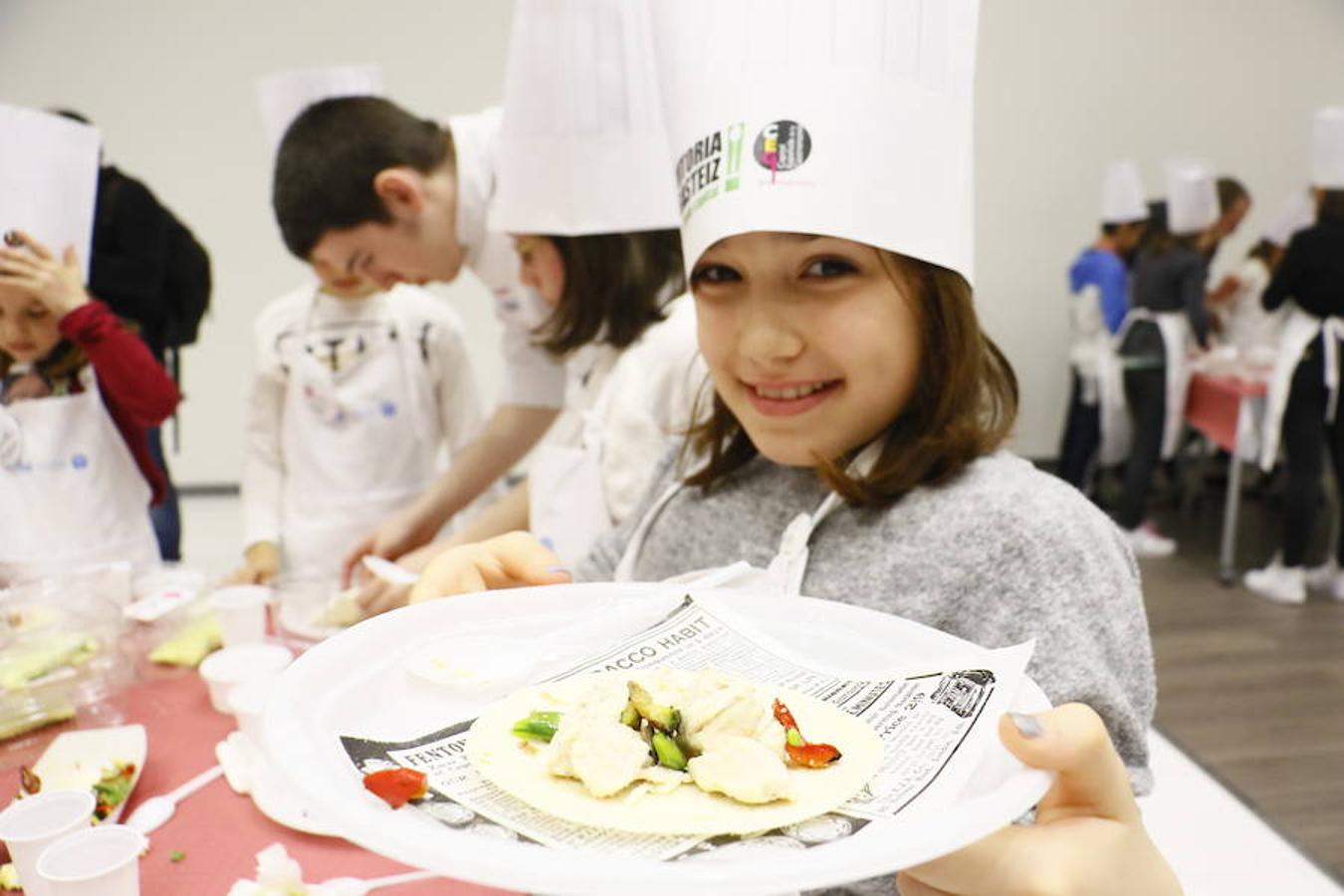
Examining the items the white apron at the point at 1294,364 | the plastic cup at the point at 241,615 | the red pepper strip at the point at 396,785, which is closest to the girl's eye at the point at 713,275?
the red pepper strip at the point at 396,785

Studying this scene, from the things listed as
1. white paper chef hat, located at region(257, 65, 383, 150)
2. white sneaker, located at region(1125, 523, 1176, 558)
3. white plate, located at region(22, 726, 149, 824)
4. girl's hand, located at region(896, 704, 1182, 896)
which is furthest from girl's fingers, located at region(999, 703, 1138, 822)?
white sneaker, located at region(1125, 523, 1176, 558)

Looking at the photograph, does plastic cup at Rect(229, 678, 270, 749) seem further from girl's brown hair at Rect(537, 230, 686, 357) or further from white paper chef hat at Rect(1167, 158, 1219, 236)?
white paper chef hat at Rect(1167, 158, 1219, 236)

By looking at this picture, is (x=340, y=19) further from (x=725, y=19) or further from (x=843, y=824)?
(x=843, y=824)

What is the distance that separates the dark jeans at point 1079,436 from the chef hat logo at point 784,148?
4.21 meters

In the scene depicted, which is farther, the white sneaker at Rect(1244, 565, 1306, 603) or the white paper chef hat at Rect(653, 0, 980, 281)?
the white sneaker at Rect(1244, 565, 1306, 603)

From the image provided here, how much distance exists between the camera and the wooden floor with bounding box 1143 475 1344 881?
7.75ft

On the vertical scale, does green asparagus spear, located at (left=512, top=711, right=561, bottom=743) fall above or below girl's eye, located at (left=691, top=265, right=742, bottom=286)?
below

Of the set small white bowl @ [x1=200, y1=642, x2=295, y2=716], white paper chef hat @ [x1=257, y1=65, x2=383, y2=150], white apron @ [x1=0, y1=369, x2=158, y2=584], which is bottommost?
small white bowl @ [x1=200, y1=642, x2=295, y2=716]

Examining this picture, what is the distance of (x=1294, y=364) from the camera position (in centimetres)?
367

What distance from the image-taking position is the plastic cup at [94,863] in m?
0.72

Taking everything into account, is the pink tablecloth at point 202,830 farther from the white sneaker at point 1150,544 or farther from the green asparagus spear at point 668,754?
the white sneaker at point 1150,544

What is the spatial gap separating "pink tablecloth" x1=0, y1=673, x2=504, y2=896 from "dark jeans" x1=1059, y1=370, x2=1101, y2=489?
4.30 metres

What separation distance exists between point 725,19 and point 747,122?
11cm

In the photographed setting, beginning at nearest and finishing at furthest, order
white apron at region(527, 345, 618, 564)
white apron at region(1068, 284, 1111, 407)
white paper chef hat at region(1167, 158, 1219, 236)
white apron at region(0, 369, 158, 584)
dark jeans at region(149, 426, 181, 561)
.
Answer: white apron at region(0, 369, 158, 584)
white apron at region(527, 345, 618, 564)
dark jeans at region(149, 426, 181, 561)
white paper chef hat at region(1167, 158, 1219, 236)
white apron at region(1068, 284, 1111, 407)
